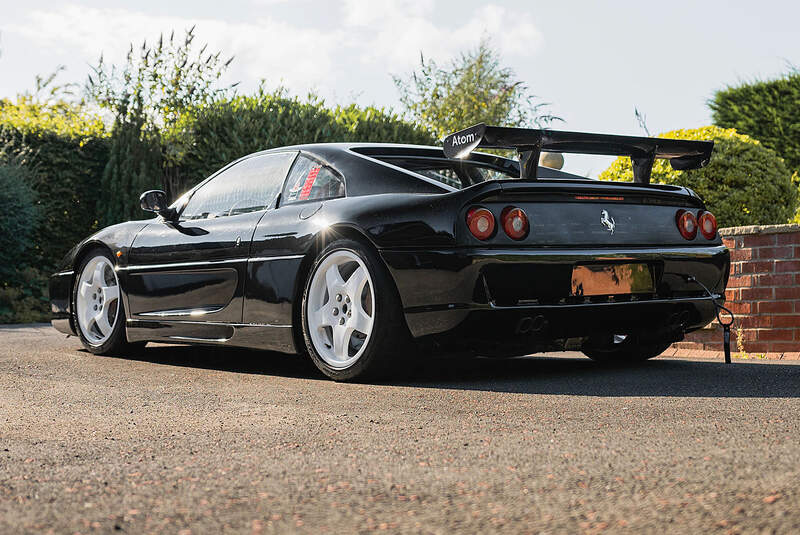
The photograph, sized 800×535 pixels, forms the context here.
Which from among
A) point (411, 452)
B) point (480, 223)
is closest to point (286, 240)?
point (480, 223)

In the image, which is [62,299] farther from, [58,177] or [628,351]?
[58,177]

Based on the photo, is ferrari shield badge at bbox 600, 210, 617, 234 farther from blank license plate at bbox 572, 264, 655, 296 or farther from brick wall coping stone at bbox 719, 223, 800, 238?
brick wall coping stone at bbox 719, 223, 800, 238

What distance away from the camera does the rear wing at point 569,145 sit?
465 centimetres

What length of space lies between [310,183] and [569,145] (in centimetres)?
143

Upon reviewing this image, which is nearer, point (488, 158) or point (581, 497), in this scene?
point (581, 497)

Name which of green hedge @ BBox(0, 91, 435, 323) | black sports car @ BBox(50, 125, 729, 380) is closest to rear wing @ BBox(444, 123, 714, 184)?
black sports car @ BBox(50, 125, 729, 380)

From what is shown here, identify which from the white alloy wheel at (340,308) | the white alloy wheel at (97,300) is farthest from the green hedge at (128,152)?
the white alloy wheel at (340,308)

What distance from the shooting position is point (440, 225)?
14.8 feet

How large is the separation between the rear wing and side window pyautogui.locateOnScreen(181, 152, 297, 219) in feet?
4.01

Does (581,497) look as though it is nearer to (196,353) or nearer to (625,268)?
(625,268)

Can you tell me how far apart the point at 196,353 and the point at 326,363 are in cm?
219

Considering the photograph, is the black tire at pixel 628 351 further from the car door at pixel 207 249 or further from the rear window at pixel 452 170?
the car door at pixel 207 249

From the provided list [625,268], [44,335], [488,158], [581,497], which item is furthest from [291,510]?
[44,335]

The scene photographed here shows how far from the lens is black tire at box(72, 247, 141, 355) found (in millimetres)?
6453
